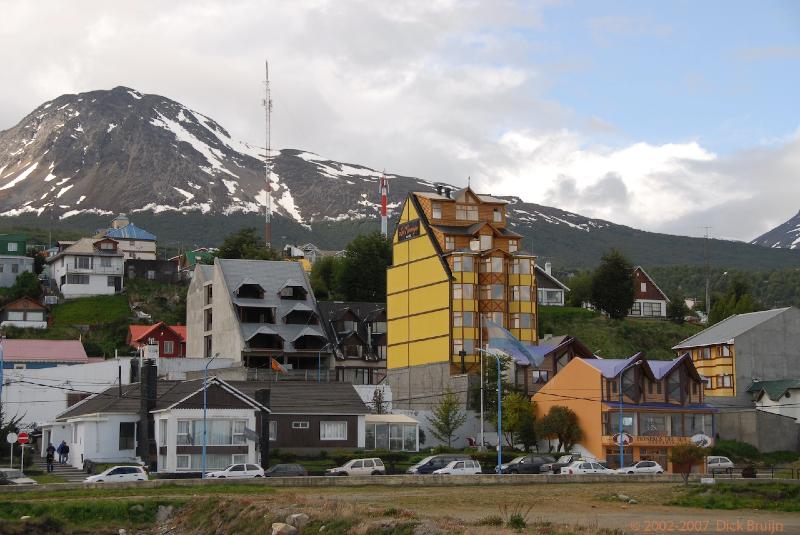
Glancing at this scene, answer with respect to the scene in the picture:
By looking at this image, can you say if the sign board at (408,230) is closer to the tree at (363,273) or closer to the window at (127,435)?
the tree at (363,273)

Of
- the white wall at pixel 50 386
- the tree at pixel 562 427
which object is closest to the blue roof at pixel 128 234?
the white wall at pixel 50 386

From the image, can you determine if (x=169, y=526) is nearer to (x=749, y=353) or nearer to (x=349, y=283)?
(x=749, y=353)

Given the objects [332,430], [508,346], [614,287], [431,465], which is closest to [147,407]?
[332,430]

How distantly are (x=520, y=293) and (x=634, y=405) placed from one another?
1999 cm

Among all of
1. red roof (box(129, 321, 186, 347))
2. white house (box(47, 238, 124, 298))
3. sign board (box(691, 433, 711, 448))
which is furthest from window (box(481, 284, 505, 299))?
white house (box(47, 238, 124, 298))

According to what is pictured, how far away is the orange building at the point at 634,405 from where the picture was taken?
82.9 meters

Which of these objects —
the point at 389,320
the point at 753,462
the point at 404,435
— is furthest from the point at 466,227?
the point at 753,462

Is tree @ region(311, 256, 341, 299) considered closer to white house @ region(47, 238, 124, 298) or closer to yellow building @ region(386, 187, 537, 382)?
white house @ region(47, 238, 124, 298)

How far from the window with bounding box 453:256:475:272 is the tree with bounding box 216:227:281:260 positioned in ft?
138

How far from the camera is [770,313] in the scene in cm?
10150

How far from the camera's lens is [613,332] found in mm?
131500

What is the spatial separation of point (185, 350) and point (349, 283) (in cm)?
2165

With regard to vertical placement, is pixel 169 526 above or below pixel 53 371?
below

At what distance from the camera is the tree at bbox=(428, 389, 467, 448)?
8675 centimetres
